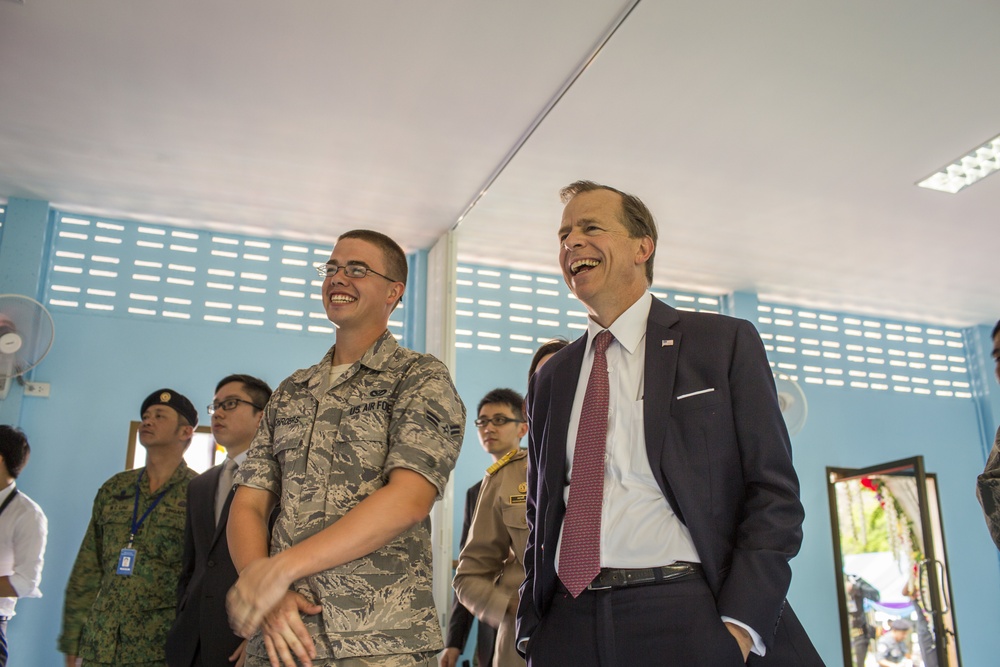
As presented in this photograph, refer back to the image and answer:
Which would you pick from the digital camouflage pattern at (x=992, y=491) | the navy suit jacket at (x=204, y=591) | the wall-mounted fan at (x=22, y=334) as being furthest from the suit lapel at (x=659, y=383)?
the wall-mounted fan at (x=22, y=334)

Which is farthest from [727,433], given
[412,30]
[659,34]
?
[412,30]

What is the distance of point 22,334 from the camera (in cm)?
526

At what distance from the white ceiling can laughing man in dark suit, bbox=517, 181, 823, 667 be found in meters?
1.16

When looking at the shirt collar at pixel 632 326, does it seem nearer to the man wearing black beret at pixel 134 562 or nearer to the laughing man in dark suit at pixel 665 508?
the laughing man in dark suit at pixel 665 508

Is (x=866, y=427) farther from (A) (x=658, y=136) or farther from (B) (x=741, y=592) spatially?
(A) (x=658, y=136)

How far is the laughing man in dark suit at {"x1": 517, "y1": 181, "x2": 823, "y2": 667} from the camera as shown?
1.55 metres

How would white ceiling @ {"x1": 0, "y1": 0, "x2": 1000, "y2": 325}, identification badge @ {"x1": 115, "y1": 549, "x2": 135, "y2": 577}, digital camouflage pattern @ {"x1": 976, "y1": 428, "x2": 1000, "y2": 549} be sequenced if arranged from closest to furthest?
digital camouflage pattern @ {"x1": 976, "y1": 428, "x2": 1000, "y2": 549} < white ceiling @ {"x1": 0, "y1": 0, "x2": 1000, "y2": 325} < identification badge @ {"x1": 115, "y1": 549, "x2": 135, "y2": 577}

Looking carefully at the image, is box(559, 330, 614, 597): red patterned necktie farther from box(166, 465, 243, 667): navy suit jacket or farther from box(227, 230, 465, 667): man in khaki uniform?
box(166, 465, 243, 667): navy suit jacket

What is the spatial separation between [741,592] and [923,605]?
1.38 m

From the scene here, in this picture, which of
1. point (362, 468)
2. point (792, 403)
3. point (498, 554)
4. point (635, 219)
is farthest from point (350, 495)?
point (792, 403)

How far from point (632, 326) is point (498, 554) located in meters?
1.20

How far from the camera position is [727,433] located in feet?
5.58

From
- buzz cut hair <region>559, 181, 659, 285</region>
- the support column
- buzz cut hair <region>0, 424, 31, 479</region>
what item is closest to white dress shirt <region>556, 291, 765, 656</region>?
buzz cut hair <region>559, 181, 659, 285</region>

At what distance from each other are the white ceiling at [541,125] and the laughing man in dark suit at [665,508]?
1158mm
